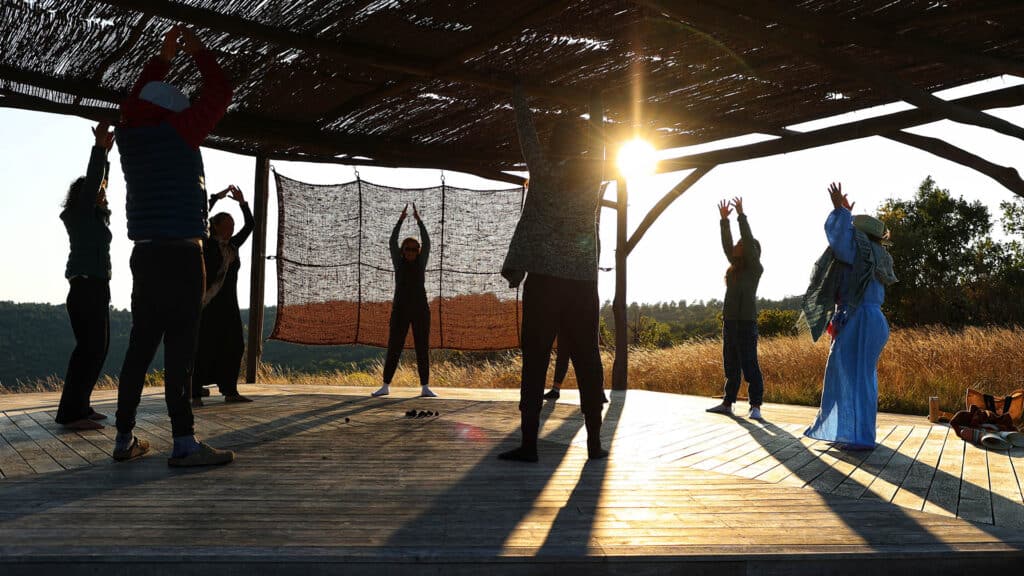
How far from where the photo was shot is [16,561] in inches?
80.4

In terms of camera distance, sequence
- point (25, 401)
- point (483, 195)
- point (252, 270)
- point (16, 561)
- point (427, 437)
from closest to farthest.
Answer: point (16, 561), point (427, 437), point (25, 401), point (252, 270), point (483, 195)

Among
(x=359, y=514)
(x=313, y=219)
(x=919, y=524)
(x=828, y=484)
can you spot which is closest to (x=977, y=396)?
(x=828, y=484)

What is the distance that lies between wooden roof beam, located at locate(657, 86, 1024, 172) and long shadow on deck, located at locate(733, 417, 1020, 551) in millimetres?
2406

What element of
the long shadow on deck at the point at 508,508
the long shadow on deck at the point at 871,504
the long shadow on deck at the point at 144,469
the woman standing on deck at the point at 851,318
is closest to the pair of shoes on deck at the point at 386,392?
the long shadow on deck at the point at 144,469

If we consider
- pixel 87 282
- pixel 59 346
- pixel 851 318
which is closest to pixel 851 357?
pixel 851 318

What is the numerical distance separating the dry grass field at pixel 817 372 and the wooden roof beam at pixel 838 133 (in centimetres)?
240

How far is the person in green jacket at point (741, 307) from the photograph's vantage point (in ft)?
18.7

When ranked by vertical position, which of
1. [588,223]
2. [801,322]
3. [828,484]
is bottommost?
[828,484]

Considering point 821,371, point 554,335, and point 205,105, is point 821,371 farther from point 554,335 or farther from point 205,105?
point 205,105

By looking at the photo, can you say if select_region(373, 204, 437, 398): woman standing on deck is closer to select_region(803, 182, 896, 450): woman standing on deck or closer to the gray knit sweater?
the gray knit sweater

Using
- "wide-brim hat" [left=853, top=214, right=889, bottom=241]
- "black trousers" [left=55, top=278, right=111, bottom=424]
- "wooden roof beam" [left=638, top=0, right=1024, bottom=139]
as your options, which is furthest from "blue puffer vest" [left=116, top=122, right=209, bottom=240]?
"wide-brim hat" [left=853, top=214, right=889, bottom=241]

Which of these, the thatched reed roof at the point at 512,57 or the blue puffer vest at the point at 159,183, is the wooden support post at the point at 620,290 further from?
the blue puffer vest at the point at 159,183

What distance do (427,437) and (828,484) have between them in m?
2.03

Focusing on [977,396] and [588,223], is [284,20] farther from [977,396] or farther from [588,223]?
[977,396]
